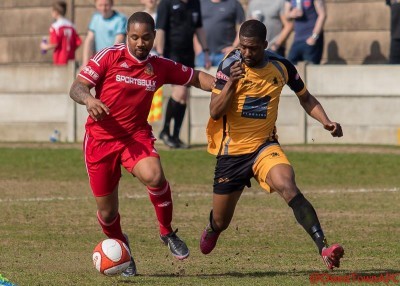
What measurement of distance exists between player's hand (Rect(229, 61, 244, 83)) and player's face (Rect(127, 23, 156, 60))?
76 cm

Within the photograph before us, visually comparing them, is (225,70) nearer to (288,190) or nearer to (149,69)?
(149,69)

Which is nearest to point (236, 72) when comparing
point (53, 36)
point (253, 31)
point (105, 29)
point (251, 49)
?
point (251, 49)

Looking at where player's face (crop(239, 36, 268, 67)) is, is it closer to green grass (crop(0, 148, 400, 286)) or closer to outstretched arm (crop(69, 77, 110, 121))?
outstretched arm (crop(69, 77, 110, 121))

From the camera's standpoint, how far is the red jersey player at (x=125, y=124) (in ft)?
33.6

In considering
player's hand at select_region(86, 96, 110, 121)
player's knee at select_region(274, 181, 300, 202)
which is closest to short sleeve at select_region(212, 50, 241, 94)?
player's knee at select_region(274, 181, 300, 202)

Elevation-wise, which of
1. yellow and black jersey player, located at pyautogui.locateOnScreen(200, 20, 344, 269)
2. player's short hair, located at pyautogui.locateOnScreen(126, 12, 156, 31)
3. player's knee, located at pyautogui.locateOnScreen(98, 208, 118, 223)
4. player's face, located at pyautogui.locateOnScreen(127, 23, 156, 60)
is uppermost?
player's short hair, located at pyautogui.locateOnScreen(126, 12, 156, 31)

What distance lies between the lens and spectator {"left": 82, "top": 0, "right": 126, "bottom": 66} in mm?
19984

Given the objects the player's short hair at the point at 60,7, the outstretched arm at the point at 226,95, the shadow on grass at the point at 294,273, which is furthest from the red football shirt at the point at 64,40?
the shadow on grass at the point at 294,273

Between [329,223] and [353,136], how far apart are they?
6.70 meters

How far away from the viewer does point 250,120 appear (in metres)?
10.4

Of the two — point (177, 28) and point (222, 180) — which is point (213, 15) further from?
point (222, 180)

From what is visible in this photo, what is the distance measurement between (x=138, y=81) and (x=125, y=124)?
1.24 feet

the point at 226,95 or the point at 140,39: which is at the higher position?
the point at 140,39

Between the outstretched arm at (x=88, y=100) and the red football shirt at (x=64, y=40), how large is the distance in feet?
40.2
